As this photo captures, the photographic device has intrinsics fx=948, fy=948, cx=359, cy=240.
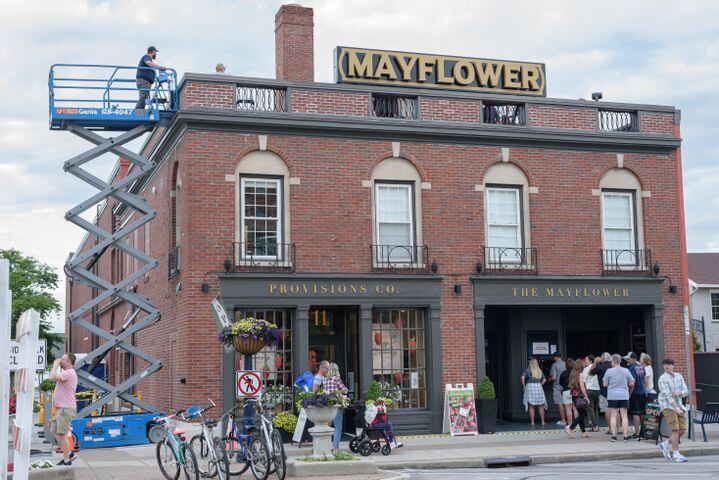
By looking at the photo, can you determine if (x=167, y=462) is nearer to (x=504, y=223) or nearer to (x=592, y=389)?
(x=592, y=389)

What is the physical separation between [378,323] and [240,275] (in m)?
3.74

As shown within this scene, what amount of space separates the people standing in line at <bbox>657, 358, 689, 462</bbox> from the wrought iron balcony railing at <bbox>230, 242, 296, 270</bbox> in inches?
335

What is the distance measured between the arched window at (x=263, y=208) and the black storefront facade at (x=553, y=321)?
491 cm

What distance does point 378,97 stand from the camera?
76.9 ft

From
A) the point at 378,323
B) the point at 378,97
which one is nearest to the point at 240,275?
the point at 378,323

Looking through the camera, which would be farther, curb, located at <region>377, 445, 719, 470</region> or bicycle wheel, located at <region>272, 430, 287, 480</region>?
curb, located at <region>377, 445, 719, 470</region>

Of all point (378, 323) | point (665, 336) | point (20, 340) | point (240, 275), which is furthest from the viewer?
point (665, 336)

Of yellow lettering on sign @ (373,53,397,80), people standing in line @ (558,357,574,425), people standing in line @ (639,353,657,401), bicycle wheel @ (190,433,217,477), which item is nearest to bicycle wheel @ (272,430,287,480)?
bicycle wheel @ (190,433,217,477)

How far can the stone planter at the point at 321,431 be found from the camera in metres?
15.6

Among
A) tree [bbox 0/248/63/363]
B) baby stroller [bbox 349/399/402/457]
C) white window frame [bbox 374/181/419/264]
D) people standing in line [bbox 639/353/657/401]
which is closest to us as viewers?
baby stroller [bbox 349/399/402/457]

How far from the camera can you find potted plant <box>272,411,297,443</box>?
20.0 metres

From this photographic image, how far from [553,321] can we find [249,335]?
10893 mm

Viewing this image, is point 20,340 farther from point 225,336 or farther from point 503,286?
point 503,286

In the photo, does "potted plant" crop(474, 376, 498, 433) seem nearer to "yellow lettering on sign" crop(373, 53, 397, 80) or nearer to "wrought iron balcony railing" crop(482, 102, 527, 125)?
"wrought iron balcony railing" crop(482, 102, 527, 125)
